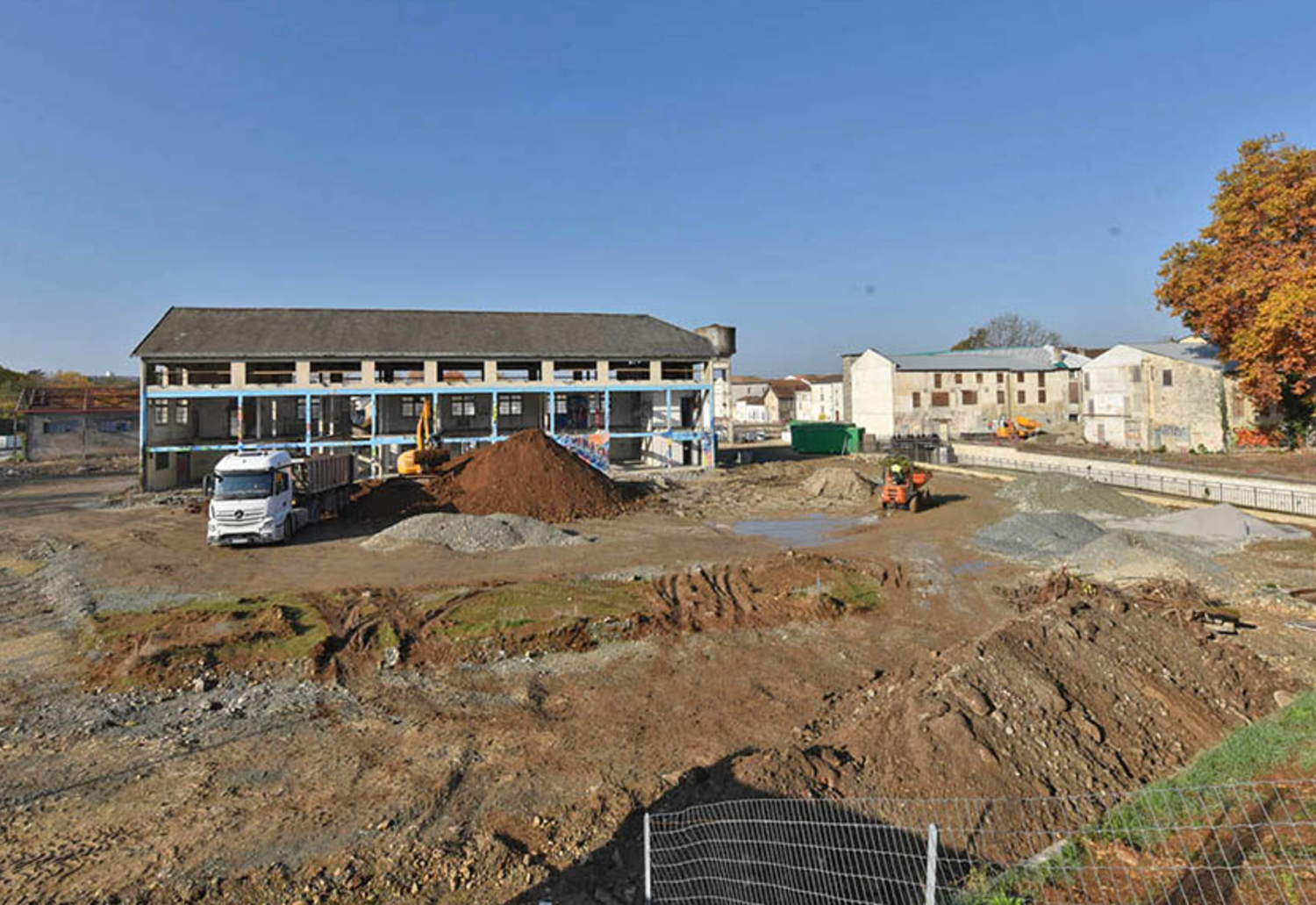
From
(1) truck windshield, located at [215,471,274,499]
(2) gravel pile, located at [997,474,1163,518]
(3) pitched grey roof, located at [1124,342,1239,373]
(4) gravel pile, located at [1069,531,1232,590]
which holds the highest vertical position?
(3) pitched grey roof, located at [1124,342,1239,373]

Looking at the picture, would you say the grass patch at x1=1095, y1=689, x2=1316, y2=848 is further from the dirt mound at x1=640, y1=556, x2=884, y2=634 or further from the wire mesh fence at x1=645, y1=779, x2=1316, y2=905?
the dirt mound at x1=640, y1=556, x2=884, y2=634

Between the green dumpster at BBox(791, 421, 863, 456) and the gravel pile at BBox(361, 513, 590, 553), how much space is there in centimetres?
3138

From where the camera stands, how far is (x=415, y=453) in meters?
32.9

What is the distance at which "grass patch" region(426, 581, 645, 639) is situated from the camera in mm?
15047

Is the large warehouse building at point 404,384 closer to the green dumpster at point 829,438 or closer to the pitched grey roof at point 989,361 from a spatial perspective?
the green dumpster at point 829,438

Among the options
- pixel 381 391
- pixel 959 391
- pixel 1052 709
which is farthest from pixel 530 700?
pixel 959 391

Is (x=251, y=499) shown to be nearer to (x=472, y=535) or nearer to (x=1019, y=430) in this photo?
(x=472, y=535)

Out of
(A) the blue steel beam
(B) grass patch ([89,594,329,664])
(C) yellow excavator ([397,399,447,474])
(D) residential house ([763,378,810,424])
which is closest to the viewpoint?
(B) grass patch ([89,594,329,664])

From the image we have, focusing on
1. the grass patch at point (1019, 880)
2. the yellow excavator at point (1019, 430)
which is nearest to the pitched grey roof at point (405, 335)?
the yellow excavator at point (1019, 430)

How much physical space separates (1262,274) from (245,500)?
42446mm

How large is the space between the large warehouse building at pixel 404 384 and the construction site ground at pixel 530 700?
1856 centimetres

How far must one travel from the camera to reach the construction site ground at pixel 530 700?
755 centimetres

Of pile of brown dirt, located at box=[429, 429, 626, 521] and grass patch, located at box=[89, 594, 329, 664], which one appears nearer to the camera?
grass patch, located at box=[89, 594, 329, 664]

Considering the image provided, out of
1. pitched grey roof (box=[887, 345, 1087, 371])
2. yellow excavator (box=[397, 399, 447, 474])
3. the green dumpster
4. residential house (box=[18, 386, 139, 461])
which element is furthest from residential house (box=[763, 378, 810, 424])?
residential house (box=[18, 386, 139, 461])
